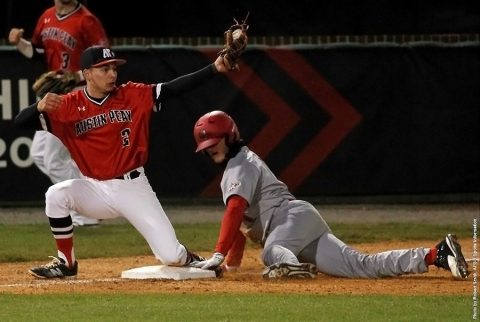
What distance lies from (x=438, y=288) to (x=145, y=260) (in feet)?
9.47

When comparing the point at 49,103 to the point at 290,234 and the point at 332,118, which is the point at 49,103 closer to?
the point at 290,234

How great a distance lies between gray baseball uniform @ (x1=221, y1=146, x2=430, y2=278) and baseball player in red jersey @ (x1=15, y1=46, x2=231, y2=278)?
0.55 meters

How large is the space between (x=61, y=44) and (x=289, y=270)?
439 centimetres

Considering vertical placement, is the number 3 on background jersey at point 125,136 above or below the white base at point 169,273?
above

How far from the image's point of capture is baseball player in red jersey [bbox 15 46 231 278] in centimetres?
891

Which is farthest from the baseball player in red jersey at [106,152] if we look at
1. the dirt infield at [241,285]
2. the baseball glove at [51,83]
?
the baseball glove at [51,83]

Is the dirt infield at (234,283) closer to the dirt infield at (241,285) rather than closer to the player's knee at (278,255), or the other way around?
the dirt infield at (241,285)

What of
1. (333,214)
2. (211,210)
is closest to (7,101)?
(211,210)

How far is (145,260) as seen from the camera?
10508mm

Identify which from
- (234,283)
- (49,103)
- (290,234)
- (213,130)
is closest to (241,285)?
(234,283)

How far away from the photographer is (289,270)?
8.76 meters

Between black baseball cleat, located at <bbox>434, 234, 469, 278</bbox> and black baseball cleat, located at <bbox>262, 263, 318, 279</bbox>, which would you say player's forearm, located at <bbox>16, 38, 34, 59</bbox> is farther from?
black baseball cleat, located at <bbox>434, 234, 469, 278</bbox>

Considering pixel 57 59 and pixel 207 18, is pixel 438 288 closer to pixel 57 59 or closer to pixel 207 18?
pixel 57 59

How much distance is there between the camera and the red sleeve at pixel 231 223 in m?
8.56
